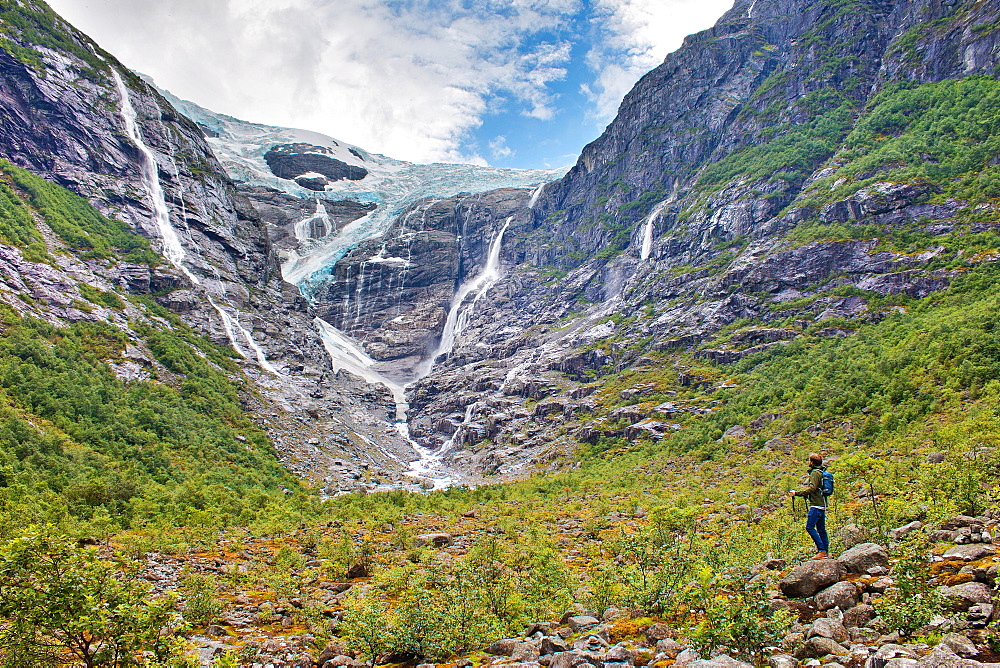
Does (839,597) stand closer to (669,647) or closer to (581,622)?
(669,647)

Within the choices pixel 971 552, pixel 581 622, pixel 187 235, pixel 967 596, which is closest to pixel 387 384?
pixel 187 235

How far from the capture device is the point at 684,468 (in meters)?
47.2

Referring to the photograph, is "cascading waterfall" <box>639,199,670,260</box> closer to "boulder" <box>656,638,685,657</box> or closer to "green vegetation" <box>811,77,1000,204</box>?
"green vegetation" <box>811,77,1000,204</box>

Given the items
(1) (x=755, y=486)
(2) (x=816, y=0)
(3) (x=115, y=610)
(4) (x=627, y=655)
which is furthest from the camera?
(2) (x=816, y=0)

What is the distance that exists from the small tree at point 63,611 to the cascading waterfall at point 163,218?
255 ft

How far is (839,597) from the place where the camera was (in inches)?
327

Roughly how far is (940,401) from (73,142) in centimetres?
11850

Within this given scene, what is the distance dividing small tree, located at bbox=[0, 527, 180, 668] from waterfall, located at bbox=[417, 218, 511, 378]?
124505 mm

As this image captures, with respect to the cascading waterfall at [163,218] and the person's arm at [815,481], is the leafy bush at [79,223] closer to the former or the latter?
the cascading waterfall at [163,218]

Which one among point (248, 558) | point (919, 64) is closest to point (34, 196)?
point (248, 558)

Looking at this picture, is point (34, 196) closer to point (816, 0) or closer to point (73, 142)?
point (73, 142)

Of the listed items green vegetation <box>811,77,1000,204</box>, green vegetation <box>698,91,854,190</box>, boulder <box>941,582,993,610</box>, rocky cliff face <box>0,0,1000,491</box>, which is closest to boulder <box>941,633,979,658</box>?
boulder <box>941,582,993,610</box>

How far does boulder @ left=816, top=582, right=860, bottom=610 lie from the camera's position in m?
8.20

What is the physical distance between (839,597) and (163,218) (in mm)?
107524
